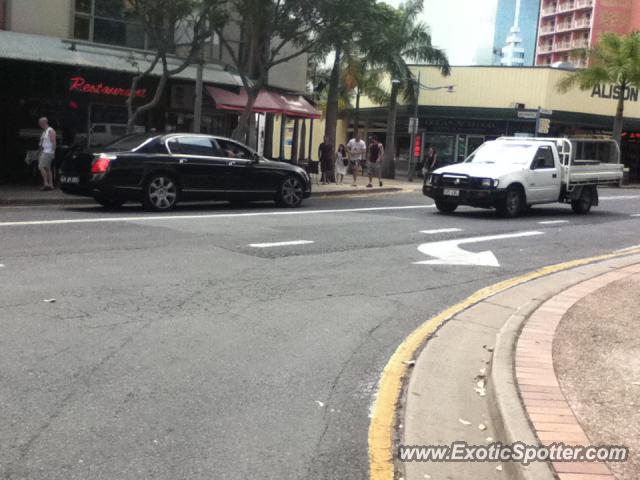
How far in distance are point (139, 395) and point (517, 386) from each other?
239 centimetres

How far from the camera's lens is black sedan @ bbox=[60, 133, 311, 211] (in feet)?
48.2

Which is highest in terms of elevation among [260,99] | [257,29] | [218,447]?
[257,29]

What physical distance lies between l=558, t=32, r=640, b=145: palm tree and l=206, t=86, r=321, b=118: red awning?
58.7 feet

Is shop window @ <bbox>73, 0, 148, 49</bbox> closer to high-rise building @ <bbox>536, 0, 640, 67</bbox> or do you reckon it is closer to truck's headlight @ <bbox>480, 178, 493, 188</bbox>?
truck's headlight @ <bbox>480, 178, 493, 188</bbox>

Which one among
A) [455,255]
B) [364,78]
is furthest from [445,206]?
[364,78]

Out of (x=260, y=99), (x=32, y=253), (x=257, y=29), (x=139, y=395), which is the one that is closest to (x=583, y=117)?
(x=260, y=99)

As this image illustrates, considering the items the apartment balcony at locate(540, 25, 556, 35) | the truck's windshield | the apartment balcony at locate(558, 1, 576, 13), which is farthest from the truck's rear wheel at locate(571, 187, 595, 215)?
the apartment balcony at locate(540, 25, 556, 35)

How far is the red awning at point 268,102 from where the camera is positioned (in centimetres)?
2492

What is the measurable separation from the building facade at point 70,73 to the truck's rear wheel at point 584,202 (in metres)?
10.9

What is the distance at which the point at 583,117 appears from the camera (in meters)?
46.1

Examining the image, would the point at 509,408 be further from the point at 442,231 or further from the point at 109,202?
the point at 109,202

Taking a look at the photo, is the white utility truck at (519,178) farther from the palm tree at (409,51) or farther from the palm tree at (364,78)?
the palm tree at (409,51)

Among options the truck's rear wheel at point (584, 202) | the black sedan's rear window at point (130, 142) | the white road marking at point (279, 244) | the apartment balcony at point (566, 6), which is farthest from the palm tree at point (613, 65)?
the apartment balcony at point (566, 6)

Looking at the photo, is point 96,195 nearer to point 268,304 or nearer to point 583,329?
point 268,304
